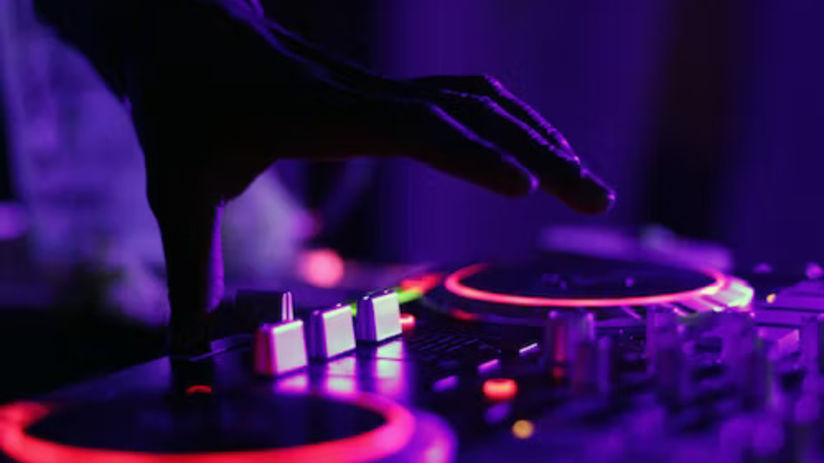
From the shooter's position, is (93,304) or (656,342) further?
(93,304)

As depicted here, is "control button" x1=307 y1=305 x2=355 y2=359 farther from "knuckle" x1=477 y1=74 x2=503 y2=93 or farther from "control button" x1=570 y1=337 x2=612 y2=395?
"knuckle" x1=477 y1=74 x2=503 y2=93

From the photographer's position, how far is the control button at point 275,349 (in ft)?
2.07

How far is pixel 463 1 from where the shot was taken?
12.2 feet

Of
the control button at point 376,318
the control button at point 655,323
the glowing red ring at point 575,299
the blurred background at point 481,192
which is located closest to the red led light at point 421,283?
the glowing red ring at point 575,299

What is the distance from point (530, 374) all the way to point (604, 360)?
76 mm

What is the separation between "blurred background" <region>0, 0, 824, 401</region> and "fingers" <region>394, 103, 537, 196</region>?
212 centimetres

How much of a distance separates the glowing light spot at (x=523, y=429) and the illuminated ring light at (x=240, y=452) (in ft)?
0.21

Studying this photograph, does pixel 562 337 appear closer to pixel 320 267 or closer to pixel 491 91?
pixel 491 91

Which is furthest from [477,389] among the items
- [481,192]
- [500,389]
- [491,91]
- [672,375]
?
[481,192]

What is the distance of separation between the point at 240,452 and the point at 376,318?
0.31m

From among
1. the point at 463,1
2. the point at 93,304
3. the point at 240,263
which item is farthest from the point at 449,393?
the point at 463,1

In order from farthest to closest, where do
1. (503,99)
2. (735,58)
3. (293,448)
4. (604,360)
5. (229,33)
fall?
(735,58) < (503,99) < (229,33) < (604,360) < (293,448)

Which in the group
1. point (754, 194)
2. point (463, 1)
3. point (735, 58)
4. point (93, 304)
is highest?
point (463, 1)

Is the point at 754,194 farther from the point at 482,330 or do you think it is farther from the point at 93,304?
the point at 482,330
